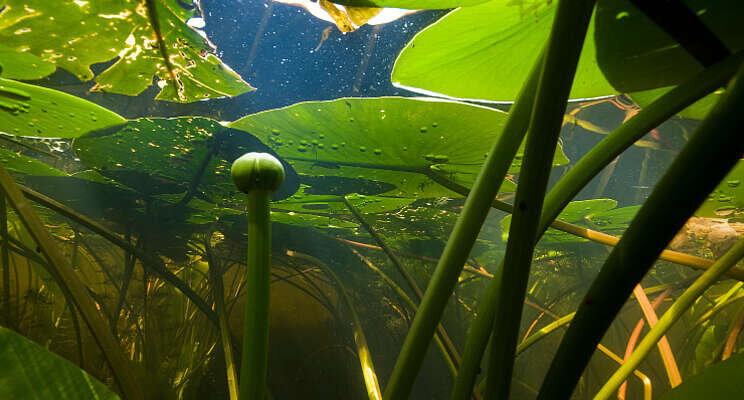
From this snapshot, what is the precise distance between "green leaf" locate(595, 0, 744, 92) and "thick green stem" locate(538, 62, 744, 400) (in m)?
0.16

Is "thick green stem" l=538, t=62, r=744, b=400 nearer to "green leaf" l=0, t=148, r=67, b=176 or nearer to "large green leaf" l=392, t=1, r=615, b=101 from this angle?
"large green leaf" l=392, t=1, r=615, b=101

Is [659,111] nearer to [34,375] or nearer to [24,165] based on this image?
[34,375]

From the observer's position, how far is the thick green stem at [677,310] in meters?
0.25

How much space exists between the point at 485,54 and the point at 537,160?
0.25m

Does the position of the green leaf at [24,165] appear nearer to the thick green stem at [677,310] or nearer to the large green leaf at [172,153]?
the large green leaf at [172,153]

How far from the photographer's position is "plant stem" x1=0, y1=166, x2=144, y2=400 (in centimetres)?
26

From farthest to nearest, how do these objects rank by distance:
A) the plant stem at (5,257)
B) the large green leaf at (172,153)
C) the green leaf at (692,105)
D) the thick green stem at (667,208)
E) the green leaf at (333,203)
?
the green leaf at (333,203) < the plant stem at (5,257) < the large green leaf at (172,153) < the green leaf at (692,105) < the thick green stem at (667,208)

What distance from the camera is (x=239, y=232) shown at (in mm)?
995

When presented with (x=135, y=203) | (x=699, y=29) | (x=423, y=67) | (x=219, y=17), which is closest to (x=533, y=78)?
(x=699, y=29)

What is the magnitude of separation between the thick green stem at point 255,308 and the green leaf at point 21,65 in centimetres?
47

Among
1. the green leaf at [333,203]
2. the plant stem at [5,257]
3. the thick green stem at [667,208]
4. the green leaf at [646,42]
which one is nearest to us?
the thick green stem at [667,208]

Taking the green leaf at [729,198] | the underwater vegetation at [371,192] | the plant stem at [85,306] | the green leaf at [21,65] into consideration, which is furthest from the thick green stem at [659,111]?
the green leaf at [21,65]

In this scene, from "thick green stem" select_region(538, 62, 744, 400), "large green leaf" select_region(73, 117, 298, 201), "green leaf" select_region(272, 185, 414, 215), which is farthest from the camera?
"green leaf" select_region(272, 185, 414, 215)

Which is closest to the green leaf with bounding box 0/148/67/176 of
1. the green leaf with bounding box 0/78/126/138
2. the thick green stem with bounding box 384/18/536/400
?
the green leaf with bounding box 0/78/126/138
